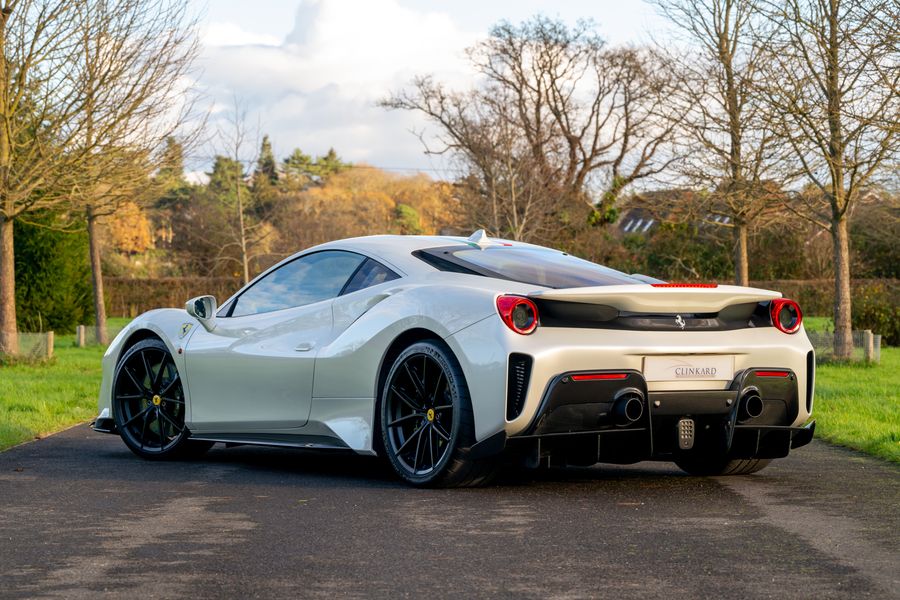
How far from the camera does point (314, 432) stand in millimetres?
7199

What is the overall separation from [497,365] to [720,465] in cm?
197

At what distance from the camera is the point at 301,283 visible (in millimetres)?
7672

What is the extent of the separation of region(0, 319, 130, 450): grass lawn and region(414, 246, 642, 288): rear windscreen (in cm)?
390

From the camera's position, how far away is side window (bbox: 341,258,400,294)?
711 centimetres

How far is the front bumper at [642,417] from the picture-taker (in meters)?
6.08

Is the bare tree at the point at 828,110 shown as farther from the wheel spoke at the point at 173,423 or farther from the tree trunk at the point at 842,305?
the wheel spoke at the point at 173,423

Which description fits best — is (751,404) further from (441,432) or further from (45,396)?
(45,396)

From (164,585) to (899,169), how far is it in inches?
631

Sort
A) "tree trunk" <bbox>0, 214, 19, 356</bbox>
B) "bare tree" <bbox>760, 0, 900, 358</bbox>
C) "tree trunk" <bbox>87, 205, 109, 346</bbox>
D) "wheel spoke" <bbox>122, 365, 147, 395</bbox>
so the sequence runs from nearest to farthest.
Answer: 1. "wheel spoke" <bbox>122, 365, 147, 395</bbox>
2. "bare tree" <bbox>760, 0, 900, 358</bbox>
3. "tree trunk" <bbox>0, 214, 19, 356</bbox>
4. "tree trunk" <bbox>87, 205, 109, 346</bbox>

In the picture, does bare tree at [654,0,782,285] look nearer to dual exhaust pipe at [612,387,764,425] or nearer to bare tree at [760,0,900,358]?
bare tree at [760,0,900,358]

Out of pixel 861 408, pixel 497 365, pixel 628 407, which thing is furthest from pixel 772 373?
pixel 861 408

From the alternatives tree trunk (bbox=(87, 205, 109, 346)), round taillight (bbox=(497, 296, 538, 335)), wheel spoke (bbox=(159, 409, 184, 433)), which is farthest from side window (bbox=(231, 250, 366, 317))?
tree trunk (bbox=(87, 205, 109, 346))

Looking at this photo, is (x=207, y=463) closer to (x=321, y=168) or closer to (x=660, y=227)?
(x=660, y=227)

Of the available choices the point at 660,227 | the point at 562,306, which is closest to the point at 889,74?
the point at 562,306
